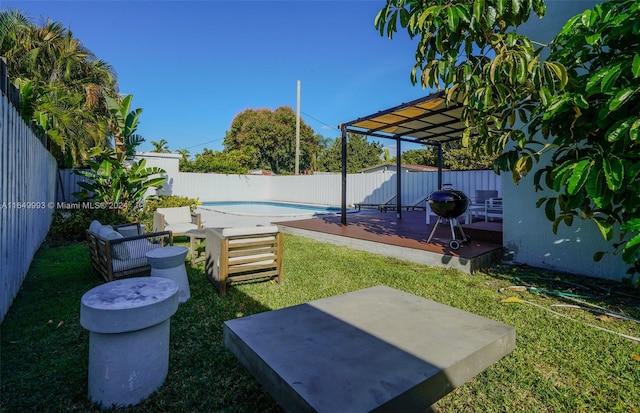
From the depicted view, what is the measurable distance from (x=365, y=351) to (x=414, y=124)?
301 inches

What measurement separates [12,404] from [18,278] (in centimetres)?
269

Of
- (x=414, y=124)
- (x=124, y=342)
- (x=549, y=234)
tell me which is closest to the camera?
(x=124, y=342)

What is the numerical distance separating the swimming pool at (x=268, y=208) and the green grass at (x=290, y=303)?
40.1ft

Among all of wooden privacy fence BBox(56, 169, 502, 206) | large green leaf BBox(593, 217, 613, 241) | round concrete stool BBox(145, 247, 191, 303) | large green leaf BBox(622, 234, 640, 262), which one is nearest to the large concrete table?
large green leaf BBox(622, 234, 640, 262)

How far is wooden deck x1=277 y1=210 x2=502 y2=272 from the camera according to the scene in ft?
16.8

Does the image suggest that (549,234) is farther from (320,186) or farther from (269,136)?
(269,136)

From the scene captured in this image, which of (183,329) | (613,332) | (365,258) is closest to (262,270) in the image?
(183,329)

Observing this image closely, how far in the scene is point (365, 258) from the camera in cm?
597

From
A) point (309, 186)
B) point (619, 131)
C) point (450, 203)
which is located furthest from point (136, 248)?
point (309, 186)

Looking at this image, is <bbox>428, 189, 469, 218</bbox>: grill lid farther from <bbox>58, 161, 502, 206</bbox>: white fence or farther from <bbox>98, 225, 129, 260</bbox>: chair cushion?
<bbox>58, 161, 502, 206</bbox>: white fence

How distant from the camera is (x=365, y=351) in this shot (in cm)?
170

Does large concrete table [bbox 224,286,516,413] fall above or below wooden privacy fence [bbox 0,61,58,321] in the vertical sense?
below

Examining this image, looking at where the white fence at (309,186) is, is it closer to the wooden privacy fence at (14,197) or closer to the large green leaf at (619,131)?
the wooden privacy fence at (14,197)

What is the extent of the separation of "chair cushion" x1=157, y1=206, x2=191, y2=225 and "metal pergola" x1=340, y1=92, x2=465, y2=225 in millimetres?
Answer: 4221
